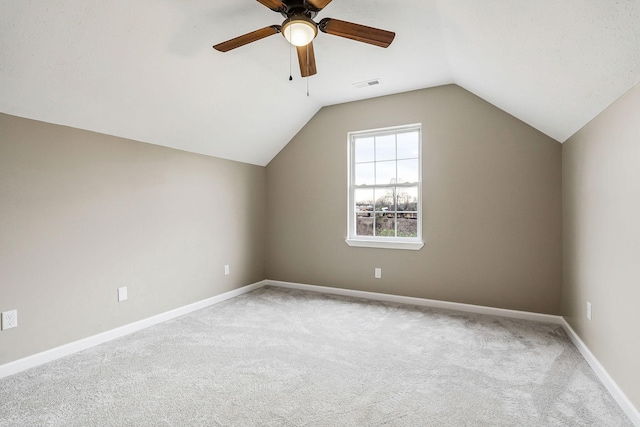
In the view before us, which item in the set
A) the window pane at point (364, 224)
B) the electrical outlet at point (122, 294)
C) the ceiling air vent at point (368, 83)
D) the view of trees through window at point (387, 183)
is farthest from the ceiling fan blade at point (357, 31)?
the electrical outlet at point (122, 294)

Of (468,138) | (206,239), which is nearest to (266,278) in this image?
(206,239)

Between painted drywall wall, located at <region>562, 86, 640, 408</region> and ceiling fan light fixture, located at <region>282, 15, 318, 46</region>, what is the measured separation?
182 cm

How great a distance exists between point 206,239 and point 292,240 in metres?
1.24

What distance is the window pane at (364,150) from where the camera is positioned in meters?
4.29

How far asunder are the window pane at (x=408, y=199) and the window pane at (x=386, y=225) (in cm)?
18

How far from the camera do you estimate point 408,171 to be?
4047mm

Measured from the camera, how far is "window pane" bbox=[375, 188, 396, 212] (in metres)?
4.16

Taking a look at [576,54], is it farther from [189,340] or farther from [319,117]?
[189,340]

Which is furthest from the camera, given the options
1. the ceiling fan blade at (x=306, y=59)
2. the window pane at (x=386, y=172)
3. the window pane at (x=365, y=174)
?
the window pane at (x=365, y=174)

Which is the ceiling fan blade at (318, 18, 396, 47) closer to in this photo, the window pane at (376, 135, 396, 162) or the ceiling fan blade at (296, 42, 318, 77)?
the ceiling fan blade at (296, 42, 318, 77)

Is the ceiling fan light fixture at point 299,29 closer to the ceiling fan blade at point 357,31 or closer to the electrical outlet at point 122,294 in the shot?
the ceiling fan blade at point 357,31

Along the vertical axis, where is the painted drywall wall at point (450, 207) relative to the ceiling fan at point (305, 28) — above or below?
below

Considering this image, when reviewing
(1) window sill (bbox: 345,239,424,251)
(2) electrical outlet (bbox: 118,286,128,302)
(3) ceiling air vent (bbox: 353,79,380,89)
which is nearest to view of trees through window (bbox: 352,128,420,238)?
(1) window sill (bbox: 345,239,424,251)

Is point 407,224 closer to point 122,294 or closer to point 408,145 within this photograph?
point 408,145
